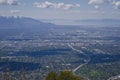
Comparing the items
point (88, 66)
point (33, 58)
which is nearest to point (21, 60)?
point (33, 58)

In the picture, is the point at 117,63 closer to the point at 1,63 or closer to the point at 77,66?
the point at 77,66

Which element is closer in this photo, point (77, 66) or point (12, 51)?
point (77, 66)

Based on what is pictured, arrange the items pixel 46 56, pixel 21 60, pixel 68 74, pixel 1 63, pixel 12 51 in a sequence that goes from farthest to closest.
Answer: pixel 12 51 → pixel 46 56 → pixel 21 60 → pixel 1 63 → pixel 68 74

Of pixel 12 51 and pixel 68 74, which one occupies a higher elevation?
pixel 68 74

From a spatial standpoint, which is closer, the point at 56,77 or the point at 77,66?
the point at 56,77

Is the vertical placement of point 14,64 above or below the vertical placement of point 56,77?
below

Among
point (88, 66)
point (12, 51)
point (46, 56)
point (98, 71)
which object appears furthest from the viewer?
point (12, 51)

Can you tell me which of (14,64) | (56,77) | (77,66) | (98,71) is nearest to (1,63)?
(14,64)

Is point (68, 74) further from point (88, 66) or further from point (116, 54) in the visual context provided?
point (116, 54)

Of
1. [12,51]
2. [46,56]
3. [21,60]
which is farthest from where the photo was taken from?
[12,51]
